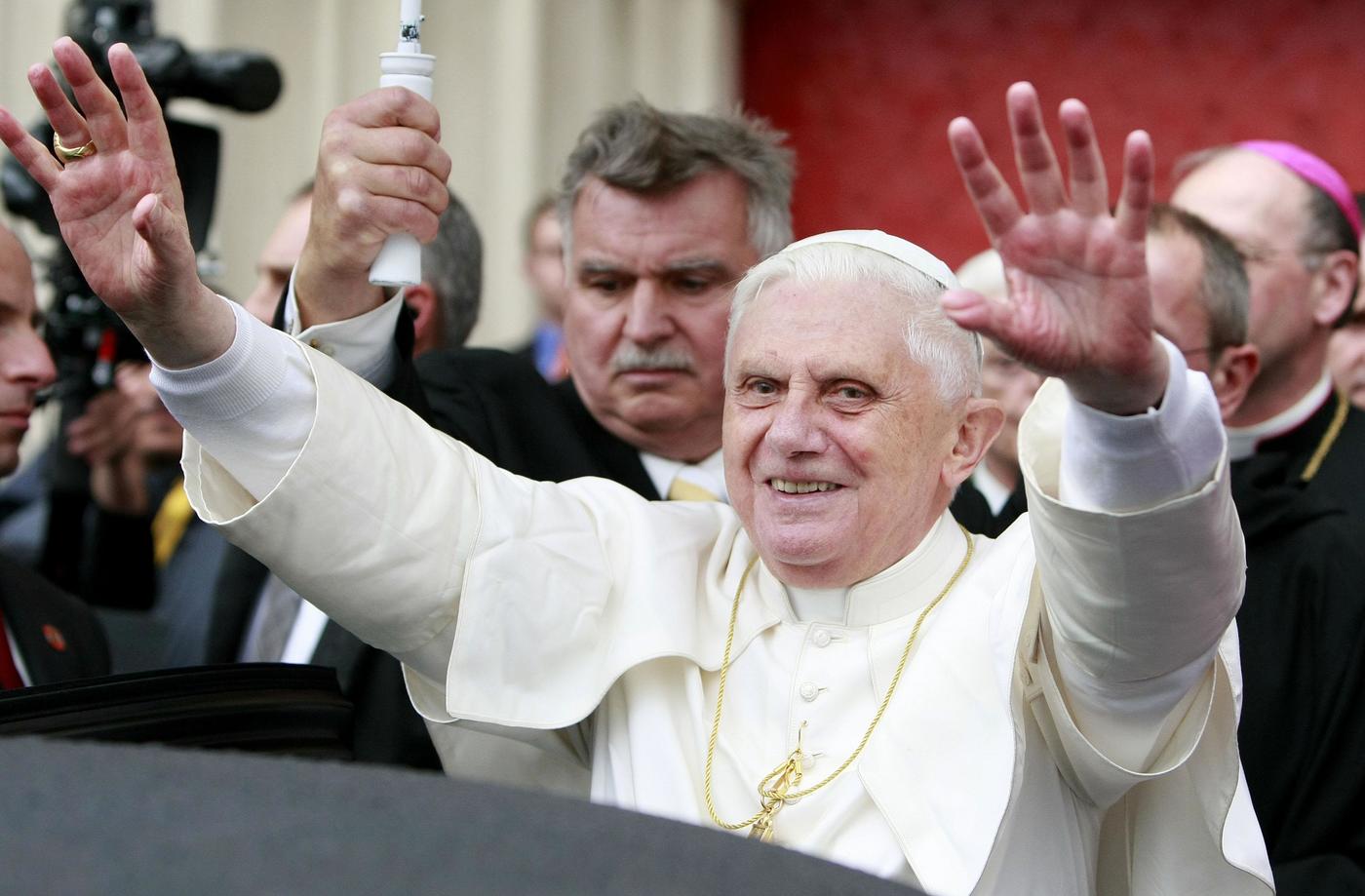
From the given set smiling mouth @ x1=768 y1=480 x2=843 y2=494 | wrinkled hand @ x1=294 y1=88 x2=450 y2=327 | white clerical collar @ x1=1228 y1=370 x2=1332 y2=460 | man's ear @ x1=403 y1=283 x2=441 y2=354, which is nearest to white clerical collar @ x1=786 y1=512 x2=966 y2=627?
smiling mouth @ x1=768 y1=480 x2=843 y2=494

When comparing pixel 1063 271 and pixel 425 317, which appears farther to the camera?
pixel 425 317

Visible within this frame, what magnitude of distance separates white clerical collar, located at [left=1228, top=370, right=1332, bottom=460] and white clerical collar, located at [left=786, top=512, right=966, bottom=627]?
59.1 inches

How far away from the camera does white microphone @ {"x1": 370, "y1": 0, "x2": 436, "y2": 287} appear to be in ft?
7.69

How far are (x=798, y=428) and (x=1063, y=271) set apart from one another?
1.76 feet

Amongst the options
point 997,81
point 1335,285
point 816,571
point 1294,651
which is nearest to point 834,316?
point 816,571

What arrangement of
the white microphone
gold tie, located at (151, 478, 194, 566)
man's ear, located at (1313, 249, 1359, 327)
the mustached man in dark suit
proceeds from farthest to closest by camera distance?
gold tie, located at (151, 478, 194, 566)
man's ear, located at (1313, 249, 1359, 327)
the mustached man in dark suit
the white microphone

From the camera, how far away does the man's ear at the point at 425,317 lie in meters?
3.77

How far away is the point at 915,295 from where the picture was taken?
2305 mm

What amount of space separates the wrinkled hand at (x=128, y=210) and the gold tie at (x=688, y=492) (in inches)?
48.9

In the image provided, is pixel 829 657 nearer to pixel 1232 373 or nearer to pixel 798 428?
pixel 798 428

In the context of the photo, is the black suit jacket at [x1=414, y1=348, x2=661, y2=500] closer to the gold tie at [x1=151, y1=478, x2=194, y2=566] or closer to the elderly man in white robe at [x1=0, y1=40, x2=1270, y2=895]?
the elderly man in white robe at [x1=0, y1=40, x2=1270, y2=895]

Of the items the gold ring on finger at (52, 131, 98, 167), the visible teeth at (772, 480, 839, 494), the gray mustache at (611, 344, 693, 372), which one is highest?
the gold ring on finger at (52, 131, 98, 167)

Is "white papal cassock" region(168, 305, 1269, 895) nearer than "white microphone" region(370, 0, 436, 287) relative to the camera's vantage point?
Yes

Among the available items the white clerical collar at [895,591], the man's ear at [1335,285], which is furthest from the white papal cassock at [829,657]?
the man's ear at [1335,285]
